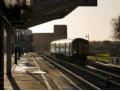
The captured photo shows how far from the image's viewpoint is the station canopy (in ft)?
47.7

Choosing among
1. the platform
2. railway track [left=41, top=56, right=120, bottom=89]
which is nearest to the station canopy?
the platform

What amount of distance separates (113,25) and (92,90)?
8128 cm

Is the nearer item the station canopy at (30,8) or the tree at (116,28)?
the station canopy at (30,8)

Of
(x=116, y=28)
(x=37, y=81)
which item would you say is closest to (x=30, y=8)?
(x=37, y=81)

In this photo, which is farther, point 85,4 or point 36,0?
point 85,4

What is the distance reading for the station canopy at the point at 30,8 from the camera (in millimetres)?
14547

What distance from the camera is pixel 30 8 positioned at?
54.0 feet

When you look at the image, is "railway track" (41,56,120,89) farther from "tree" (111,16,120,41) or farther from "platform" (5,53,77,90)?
"tree" (111,16,120,41)

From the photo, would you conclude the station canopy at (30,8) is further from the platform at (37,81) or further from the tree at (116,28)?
the tree at (116,28)

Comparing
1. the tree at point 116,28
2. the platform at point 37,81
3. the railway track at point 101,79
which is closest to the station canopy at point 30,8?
the platform at point 37,81

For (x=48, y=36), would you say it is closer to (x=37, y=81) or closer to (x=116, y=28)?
(x=116, y=28)

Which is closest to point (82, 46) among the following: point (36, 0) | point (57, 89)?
point (36, 0)

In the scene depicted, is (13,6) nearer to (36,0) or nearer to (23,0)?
(23,0)

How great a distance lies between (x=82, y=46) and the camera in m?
39.6
